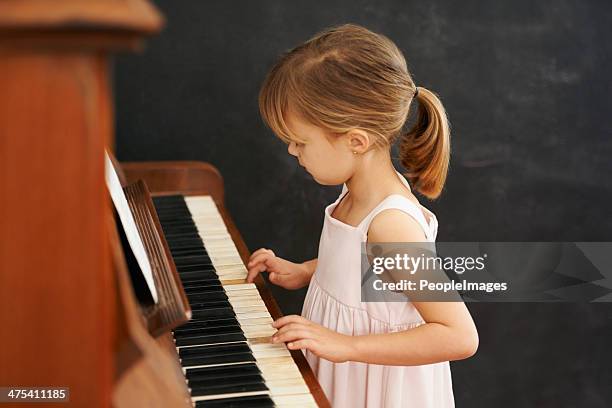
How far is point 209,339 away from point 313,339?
0.18m

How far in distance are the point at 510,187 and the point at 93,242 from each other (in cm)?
232

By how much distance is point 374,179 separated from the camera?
1741 millimetres

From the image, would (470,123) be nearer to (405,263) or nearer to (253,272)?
(253,272)

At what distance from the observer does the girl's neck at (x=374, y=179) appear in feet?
5.68

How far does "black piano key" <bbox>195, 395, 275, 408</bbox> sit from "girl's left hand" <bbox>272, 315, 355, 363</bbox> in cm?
19

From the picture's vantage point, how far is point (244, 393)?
1.31 meters

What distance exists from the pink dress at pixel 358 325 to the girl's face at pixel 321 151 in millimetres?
111

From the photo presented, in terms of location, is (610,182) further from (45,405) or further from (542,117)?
(45,405)

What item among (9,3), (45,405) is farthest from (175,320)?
(9,3)

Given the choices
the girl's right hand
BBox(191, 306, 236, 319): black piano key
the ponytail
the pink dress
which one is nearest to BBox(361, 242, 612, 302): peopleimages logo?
the girl's right hand

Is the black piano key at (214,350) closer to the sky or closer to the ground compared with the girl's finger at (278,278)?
closer to the ground

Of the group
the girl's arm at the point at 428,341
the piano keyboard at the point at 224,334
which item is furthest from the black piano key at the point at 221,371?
the girl's arm at the point at 428,341

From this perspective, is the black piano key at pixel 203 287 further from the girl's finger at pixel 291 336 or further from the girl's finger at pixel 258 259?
the girl's finger at pixel 291 336

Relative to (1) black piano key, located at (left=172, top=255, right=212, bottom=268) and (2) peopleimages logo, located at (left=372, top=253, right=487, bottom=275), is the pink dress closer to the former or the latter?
(2) peopleimages logo, located at (left=372, top=253, right=487, bottom=275)
